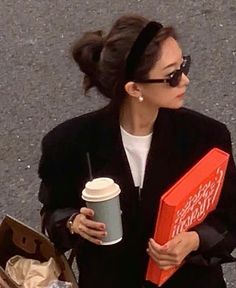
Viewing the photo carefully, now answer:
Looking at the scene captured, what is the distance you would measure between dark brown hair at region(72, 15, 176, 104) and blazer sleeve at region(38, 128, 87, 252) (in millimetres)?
230

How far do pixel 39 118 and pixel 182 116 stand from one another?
252 cm

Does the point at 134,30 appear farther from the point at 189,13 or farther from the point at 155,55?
the point at 189,13

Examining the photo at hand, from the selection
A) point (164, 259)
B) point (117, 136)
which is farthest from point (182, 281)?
point (117, 136)

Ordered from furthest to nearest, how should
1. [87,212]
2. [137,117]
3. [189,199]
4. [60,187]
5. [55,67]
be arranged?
[55,67] → [60,187] → [137,117] → [87,212] → [189,199]


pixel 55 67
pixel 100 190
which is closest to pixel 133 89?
pixel 100 190

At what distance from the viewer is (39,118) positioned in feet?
17.5

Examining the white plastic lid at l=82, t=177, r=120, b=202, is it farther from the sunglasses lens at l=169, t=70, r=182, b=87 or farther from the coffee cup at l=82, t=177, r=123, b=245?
the sunglasses lens at l=169, t=70, r=182, b=87

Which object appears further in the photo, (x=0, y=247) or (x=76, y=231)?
(x=0, y=247)

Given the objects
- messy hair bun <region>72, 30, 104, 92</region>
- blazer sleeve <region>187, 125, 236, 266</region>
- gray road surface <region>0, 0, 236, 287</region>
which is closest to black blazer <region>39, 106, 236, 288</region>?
blazer sleeve <region>187, 125, 236, 266</region>

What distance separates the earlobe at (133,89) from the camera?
9.09 ft

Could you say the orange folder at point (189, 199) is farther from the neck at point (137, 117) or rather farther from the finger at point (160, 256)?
the neck at point (137, 117)

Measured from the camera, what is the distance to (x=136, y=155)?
9.55 ft

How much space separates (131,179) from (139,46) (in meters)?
0.43

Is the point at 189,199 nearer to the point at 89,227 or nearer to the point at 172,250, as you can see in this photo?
the point at 172,250
